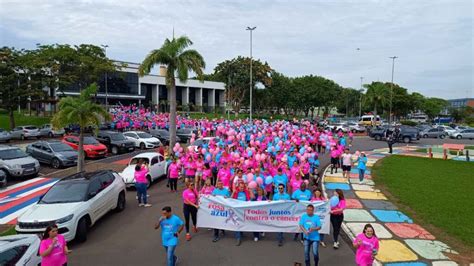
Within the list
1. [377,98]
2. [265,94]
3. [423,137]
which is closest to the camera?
[423,137]

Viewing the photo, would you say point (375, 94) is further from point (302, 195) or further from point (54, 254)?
point (54, 254)

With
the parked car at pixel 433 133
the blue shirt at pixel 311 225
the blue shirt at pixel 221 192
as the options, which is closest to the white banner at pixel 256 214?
the blue shirt at pixel 221 192

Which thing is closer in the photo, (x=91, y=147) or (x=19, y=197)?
(x=19, y=197)

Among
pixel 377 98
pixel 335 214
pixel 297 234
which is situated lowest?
pixel 297 234

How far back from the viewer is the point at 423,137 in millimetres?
42219

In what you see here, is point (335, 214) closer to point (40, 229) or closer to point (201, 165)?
point (201, 165)

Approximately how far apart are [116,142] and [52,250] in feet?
62.5

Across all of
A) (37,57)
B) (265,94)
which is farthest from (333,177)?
(265,94)

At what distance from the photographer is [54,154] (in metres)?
19.2

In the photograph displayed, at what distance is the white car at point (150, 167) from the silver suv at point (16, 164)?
5.24 m

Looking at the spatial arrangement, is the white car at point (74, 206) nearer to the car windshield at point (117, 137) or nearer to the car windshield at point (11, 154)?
the car windshield at point (11, 154)

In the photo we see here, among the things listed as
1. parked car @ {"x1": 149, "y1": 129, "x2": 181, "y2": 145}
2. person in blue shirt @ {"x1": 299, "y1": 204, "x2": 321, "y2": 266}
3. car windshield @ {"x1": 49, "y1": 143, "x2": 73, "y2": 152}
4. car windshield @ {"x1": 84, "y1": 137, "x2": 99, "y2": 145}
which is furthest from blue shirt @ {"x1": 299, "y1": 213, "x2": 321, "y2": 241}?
parked car @ {"x1": 149, "y1": 129, "x2": 181, "y2": 145}

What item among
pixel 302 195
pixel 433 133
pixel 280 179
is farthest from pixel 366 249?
pixel 433 133

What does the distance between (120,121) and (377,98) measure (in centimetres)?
4302
